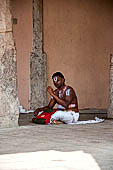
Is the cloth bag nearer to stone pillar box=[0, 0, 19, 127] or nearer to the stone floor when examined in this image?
the stone floor

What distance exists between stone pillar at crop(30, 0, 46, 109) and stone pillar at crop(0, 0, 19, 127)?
4.28 meters

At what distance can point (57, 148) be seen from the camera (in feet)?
15.1

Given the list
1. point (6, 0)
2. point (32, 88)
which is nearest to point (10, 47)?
point (6, 0)

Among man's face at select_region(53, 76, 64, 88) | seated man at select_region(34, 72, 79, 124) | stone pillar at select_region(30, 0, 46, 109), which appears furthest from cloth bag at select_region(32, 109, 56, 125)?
stone pillar at select_region(30, 0, 46, 109)

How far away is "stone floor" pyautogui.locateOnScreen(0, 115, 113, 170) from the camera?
12.4ft

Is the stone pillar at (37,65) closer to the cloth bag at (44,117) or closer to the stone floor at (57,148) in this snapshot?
the cloth bag at (44,117)

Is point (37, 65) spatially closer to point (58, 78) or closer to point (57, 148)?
point (58, 78)

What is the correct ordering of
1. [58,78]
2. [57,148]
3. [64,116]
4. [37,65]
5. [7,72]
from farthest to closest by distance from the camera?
1. [37,65]
2. [58,78]
3. [64,116]
4. [7,72]
5. [57,148]

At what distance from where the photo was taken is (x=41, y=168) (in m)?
3.62

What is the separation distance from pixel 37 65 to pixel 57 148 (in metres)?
6.41

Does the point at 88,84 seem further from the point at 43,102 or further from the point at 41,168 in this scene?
the point at 41,168

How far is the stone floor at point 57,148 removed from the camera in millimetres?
3770

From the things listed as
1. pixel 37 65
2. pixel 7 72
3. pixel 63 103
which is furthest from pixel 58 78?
pixel 37 65

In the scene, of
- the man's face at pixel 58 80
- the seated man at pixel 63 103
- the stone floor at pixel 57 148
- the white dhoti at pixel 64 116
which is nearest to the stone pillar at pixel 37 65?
the seated man at pixel 63 103
